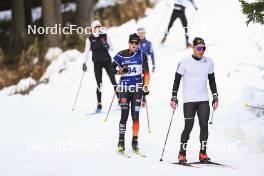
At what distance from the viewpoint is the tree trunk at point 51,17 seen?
21766 millimetres

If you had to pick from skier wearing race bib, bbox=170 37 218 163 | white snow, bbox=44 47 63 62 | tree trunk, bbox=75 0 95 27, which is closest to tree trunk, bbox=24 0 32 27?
tree trunk, bbox=75 0 95 27

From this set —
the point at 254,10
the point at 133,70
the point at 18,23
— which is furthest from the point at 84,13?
the point at 254,10

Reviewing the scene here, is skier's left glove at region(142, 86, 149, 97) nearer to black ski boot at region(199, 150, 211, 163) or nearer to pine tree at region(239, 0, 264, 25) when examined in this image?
black ski boot at region(199, 150, 211, 163)

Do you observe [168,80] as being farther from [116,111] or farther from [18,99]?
[18,99]

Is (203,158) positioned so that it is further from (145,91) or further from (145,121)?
(145,121)

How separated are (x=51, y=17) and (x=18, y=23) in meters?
2.50

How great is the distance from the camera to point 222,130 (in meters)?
11.9

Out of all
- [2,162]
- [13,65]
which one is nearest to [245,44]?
[13,65]

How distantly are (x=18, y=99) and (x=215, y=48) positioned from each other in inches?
250

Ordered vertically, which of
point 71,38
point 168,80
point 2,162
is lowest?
point 2,162

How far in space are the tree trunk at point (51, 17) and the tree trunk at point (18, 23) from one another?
1987mm

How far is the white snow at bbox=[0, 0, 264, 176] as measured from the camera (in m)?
9.70

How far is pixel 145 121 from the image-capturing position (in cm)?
1355

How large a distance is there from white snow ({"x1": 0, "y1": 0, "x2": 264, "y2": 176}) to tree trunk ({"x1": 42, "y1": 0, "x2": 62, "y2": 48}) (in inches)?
32.3
